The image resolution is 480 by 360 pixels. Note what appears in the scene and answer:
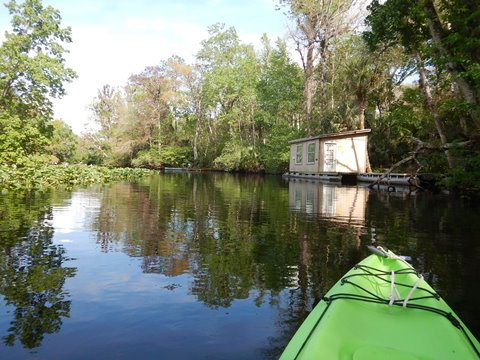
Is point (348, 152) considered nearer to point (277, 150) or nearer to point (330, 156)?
point (330, 156)

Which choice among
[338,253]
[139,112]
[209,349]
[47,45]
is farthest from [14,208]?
[139,112]

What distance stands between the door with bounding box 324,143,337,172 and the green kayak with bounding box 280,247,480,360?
27815 millimetres

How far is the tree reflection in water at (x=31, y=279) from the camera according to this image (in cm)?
400

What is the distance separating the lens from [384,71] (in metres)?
32.2

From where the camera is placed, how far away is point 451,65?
15180 mm

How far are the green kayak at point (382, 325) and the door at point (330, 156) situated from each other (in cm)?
2782

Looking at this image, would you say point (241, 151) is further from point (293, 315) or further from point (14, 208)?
point (293, 315)

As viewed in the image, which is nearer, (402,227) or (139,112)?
(402,227)

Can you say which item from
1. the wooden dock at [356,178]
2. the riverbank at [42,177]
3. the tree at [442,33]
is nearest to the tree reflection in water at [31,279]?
the riverbank at [42,177]

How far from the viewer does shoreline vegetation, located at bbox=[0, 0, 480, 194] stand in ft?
56.7

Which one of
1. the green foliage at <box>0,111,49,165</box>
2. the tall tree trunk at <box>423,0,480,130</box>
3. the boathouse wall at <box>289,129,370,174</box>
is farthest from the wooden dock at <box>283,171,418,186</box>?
the green foliage at <box>0,111,49,165</box>

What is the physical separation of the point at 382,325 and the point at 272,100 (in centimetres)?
4512

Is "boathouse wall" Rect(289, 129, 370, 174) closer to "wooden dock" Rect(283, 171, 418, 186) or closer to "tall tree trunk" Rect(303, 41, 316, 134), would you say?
"wooden dock" Rect(283, 171, 418, 186)

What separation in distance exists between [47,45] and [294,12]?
24.7 meters
